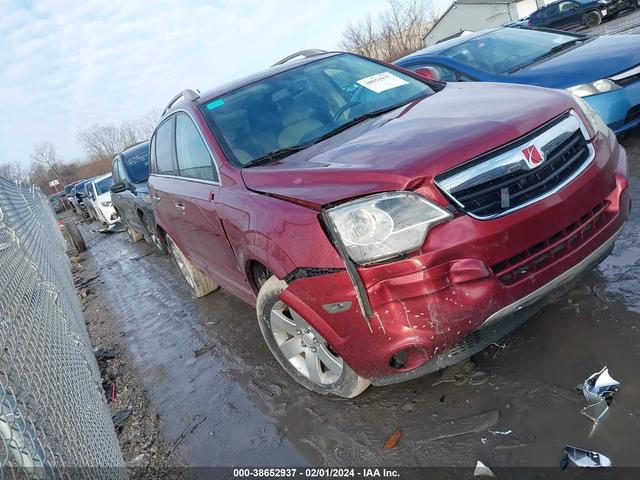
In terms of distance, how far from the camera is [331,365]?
266 cm

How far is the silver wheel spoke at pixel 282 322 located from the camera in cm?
275

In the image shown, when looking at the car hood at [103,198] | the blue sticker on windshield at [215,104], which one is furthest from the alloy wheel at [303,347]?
the car hood at [103,198]

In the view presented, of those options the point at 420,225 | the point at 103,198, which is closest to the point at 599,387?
the point at 420,225

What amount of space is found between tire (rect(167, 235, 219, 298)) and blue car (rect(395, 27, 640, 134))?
2949mm

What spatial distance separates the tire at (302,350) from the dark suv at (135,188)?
3775 millimetres

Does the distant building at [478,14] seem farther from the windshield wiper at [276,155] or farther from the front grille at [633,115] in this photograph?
the windshield wiper at [276,155]

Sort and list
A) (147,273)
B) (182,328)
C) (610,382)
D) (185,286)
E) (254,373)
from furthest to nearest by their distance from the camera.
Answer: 1. (147,273)
2. (185,286)
3. (182,328)
4. (254,373)
5. (610,382)

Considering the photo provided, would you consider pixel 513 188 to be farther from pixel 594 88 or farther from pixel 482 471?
pixel 594 88

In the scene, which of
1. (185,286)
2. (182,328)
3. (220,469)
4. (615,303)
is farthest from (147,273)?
(615,303)

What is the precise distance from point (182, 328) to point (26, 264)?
1.64m

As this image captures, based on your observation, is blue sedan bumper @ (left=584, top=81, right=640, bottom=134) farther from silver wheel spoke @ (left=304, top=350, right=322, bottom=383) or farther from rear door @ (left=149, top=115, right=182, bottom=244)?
rear door @ (left=149, top=115, right=182, bottom=244)

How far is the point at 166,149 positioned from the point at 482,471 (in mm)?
3802

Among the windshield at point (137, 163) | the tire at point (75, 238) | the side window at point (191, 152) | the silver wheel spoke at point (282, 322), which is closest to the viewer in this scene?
the silver wheel spoke at point (282, 322)

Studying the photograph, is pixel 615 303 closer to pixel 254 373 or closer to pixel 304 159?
pixel 304 159
